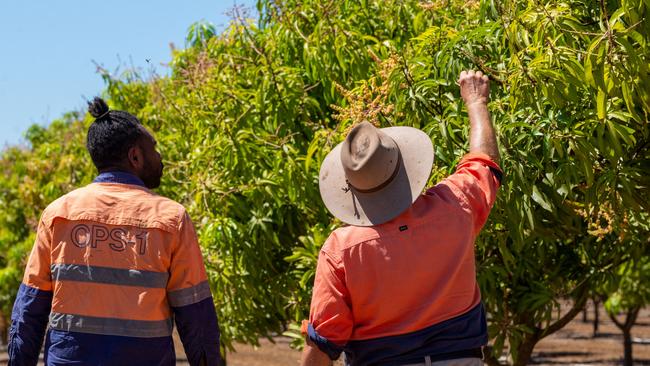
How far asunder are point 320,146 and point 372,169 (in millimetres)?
3307

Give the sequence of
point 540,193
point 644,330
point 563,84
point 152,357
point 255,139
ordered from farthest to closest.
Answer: point 644,330, point 255,139, point 540,193, point 563,84, point 152,357

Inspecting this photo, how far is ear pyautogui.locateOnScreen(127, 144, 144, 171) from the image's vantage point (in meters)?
3.78

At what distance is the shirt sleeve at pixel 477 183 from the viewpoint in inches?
127

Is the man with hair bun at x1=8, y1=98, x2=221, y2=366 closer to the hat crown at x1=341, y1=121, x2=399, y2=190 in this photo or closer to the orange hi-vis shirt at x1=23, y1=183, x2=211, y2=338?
the orange hi-vis shirt at x1=23, y1=183, x2=211, y2=338

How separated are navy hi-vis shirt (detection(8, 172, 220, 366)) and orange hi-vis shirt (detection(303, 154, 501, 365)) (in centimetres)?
67

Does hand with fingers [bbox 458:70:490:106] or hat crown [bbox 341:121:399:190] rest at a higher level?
hand with fingers [bbox 458:70:490:106]

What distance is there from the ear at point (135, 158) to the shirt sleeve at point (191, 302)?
31 cm

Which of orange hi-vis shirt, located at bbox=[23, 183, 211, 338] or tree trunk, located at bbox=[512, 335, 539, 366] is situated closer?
orange hi-vis shirt, located at bbox=[23, 183, 211, 338]

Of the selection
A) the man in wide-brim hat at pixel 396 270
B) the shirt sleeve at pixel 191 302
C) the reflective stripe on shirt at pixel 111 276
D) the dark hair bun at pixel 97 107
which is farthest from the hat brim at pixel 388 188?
the dark hair bun at pixel 97 107

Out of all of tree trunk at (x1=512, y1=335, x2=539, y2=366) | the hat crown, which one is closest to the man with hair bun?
the hat crown

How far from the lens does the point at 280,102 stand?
7.48 m

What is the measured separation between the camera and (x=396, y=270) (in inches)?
121

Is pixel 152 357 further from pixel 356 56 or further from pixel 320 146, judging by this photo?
pixel 356 56

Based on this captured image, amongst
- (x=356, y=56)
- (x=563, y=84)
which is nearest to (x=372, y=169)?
(x=563, y=84)
